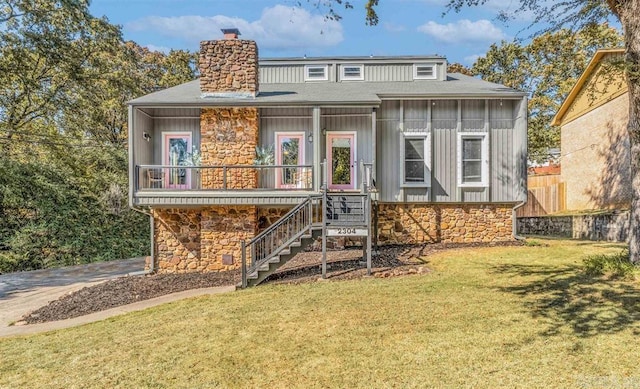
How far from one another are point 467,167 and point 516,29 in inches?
157

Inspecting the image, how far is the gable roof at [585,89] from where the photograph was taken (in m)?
14.1

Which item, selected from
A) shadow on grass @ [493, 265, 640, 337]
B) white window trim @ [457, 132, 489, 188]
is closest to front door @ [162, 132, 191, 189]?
white window trim @ [457, 132, 489, 188]

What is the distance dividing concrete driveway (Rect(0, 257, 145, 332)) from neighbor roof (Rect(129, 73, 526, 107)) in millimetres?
5377

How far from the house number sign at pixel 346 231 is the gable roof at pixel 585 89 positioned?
10.2m

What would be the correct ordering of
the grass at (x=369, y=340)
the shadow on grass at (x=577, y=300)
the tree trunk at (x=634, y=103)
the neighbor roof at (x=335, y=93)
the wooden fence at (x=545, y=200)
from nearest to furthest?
1. the grass at (x=369, y=340)
2. the shadow on grass at (x=577, y=300)
3. the tree trunk at (x=634, y=103)
4. the neighbor roof at (x=335, y=93)
5. the wooden fence at (x=545, y=200)

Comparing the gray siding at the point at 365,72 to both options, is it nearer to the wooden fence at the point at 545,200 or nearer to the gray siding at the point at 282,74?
the gray siding at the point at 282,74

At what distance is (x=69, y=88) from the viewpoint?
53.7 ft

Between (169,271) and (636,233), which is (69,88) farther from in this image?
(636,233)

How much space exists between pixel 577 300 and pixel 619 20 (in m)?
6.23

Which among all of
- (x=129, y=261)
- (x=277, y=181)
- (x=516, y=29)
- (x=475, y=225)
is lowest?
(x=129, y=261)

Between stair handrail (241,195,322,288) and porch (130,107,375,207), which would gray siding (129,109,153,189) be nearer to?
porch (130,107,375,207)

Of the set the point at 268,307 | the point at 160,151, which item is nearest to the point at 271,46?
the point at 160,151

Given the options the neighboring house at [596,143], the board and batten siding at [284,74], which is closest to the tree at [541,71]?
the neighboring house at [596,143]

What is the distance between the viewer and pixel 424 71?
13758 mm
